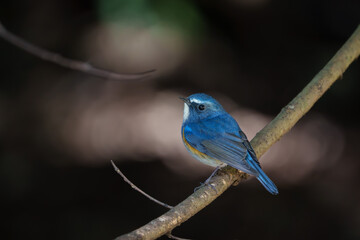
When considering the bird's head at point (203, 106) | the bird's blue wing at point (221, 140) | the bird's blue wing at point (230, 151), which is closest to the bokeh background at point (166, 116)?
the bird's head at point (203, 106)

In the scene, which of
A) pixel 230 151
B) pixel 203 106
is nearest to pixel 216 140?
pixel 230 151

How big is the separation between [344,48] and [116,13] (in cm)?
209

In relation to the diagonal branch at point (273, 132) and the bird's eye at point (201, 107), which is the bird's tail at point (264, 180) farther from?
the bird's eye at point (201, 107)

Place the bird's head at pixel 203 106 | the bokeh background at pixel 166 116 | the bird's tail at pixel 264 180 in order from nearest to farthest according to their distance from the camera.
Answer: the bird's tail at pixel 264 180, the bird's head at pixel 203 106, the bokeh background at pixel 166 116

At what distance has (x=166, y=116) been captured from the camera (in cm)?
555

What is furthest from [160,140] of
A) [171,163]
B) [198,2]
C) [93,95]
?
[198,2]

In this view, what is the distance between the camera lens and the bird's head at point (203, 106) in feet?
11.8

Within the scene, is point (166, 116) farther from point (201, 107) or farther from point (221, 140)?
point (221, 140)

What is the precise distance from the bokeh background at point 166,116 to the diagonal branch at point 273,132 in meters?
1.60

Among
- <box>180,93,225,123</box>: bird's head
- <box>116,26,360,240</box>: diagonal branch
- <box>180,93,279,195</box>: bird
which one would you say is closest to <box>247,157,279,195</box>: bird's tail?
<box>180,93,279,195</box>: bird

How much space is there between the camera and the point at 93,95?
5.39m

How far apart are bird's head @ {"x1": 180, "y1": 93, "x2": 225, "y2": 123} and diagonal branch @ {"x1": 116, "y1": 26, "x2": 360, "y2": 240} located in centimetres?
50

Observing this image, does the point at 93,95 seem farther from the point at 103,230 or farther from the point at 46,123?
the point at 103,230

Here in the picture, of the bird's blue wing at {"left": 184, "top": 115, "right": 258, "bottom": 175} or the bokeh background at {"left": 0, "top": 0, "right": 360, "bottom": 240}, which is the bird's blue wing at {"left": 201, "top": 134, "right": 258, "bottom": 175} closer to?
the bird's blue wing at {"left": 184, "top": 115, "right": 258, "bottom": 175}
